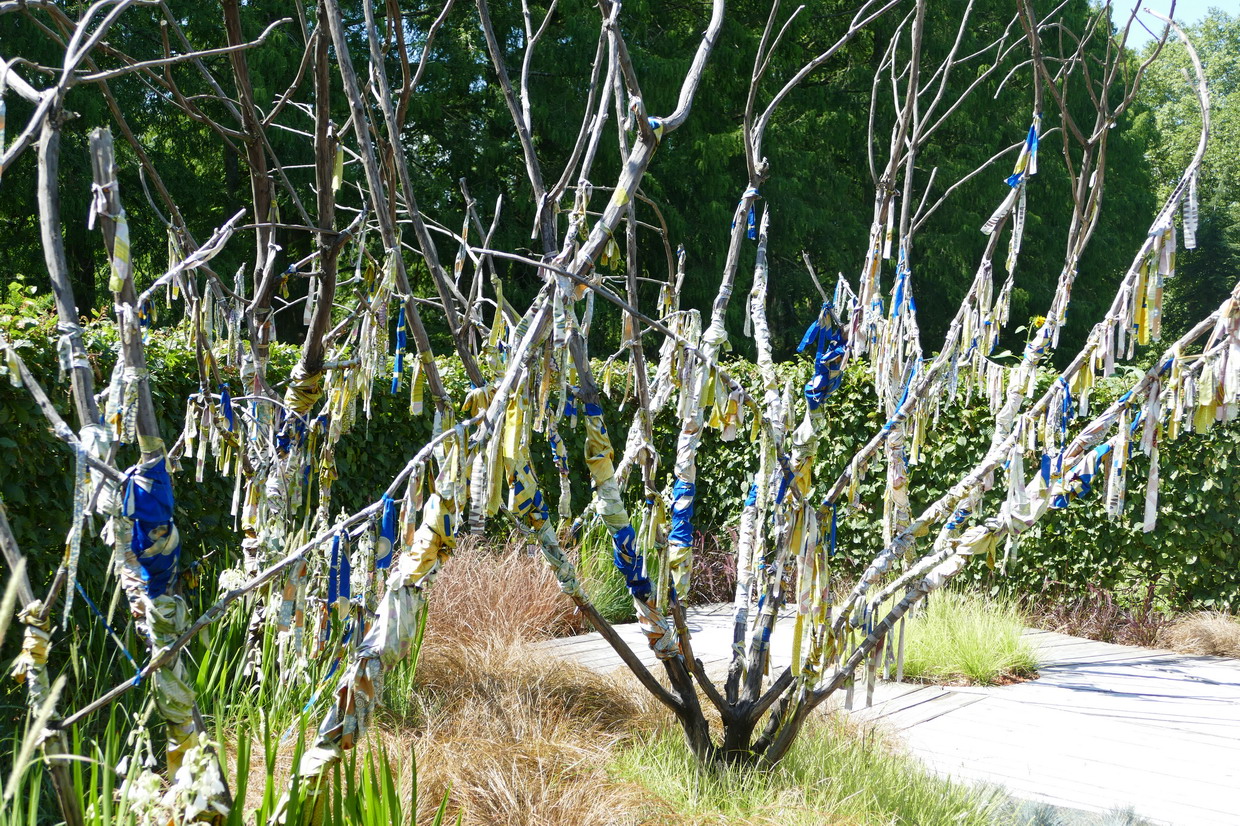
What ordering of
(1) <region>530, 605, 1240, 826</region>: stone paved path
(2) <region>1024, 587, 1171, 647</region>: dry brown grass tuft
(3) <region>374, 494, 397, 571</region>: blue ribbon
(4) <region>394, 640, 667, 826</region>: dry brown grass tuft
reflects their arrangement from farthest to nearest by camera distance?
(2) <region>1024, 587, 1171, 647</region>: dry brown grass tuft → (1) <region>530, 605, 1240, 826</region>: stone paved path → (4) <region>394, 640, 667, 826</region>: dry brown grass tuft → (3) <region>374, 494, 397, 571</region>: blue ribbon

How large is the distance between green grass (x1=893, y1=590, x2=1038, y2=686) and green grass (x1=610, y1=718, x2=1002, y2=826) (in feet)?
5.51

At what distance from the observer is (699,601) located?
21.8ft

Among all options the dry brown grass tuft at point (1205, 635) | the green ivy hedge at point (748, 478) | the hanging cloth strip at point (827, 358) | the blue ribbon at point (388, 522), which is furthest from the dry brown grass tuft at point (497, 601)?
the dry brown grass tuft at point (1205, 635)

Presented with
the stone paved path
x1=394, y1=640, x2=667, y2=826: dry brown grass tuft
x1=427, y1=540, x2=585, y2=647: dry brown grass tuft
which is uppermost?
x1=427, y1=540, x2=585, y2=647: dry brown grass tuft

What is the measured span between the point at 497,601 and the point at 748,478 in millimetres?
2627

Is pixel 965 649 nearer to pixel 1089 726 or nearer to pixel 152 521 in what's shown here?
pixel 1089 726

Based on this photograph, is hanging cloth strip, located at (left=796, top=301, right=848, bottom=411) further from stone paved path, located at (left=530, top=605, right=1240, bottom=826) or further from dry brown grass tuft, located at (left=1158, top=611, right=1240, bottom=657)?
dry brown grass tuft, located at (left=1158, top=611, right=1240, bottom=657)

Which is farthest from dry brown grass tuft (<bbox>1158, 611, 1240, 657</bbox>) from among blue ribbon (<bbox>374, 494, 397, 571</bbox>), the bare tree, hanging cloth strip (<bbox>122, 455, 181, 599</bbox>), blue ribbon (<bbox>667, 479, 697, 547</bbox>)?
hanging cloth strip (<bbox>122, 455, 181, 599</bbox>)

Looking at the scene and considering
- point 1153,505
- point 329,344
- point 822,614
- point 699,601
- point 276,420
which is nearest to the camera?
point 1153,505

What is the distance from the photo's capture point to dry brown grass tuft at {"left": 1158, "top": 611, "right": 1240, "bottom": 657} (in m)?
5.23

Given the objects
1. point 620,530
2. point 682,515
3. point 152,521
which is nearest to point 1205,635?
point 682,515

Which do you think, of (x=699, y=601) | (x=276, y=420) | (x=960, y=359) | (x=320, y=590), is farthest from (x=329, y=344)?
(x=699, y=601)

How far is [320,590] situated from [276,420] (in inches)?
19.1

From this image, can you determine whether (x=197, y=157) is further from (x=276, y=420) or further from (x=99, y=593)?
(x=276, y=420)
